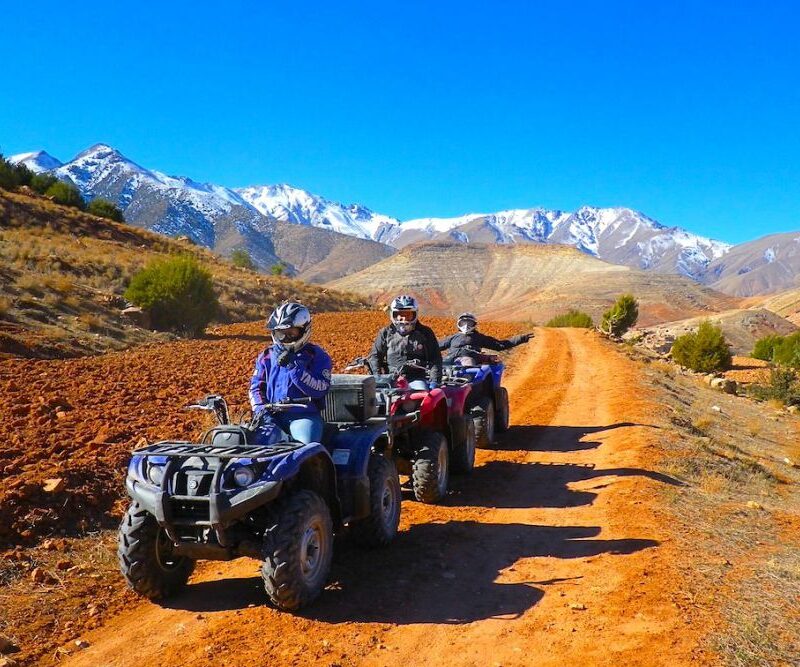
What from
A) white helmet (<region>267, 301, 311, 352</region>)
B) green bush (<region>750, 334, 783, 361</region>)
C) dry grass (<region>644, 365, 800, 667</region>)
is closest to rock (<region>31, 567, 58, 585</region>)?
white helmet (<region>267, 301, 311, 352</region>)

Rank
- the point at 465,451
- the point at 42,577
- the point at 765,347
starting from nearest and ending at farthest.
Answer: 1. the point at 42,577
2. the point at 465,451
3. the point at 765,347

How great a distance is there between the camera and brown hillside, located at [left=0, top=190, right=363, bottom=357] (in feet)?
58.7

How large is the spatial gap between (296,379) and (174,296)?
67.0 ft

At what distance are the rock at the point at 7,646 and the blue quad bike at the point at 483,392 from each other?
20.6 feet

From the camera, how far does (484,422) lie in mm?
10477

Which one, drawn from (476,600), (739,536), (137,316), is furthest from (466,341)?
(137,316)

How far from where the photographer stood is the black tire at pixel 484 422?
10.4 meters

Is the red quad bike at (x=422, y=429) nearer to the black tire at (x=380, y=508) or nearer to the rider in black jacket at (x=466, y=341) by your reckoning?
the black tire at (x=380, y=508)

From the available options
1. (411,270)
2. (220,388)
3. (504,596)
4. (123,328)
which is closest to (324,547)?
(504,596)

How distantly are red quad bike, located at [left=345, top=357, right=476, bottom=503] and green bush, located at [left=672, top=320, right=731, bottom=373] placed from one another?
3064 centimetres

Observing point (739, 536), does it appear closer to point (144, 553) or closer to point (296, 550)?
point (296, 550)

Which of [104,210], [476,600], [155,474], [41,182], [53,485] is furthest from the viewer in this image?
[104,210]

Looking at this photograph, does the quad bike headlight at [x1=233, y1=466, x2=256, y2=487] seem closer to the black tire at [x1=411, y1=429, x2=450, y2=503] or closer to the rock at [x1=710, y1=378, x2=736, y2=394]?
the black tire at [x1=411, y1=429, x2=450, y2=503]

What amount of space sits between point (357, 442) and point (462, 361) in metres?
5.33
